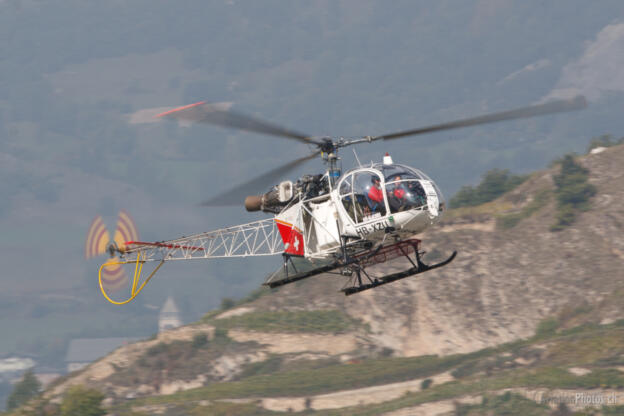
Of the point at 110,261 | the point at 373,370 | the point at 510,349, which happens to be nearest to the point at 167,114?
the point at 110,261

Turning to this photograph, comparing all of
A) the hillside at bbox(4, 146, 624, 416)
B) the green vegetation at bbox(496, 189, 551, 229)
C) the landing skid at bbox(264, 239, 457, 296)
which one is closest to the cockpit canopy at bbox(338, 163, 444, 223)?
the landing skid at bbox(264, 239, 457, 296)

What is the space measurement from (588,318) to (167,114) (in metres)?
72.7

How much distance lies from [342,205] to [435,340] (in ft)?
193

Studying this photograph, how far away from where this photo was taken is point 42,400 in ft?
277

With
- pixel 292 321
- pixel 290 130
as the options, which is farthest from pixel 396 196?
pixel 292 321

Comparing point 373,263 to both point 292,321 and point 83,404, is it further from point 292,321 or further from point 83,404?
point 292,321

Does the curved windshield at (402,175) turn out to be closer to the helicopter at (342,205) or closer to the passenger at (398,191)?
the helicopter at (342,205)

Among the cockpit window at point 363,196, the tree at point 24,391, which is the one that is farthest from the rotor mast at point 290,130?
the tree at point 24,391

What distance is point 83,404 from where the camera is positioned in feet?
250

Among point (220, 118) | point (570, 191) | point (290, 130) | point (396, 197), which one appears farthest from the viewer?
point (570, 191)

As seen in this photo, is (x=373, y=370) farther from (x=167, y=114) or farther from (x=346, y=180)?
(x=167, y=114)

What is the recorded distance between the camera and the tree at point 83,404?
2990 inches

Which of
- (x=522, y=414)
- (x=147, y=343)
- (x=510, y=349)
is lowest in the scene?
(x=522, y=414)

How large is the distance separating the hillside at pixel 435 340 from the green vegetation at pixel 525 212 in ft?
0.86
